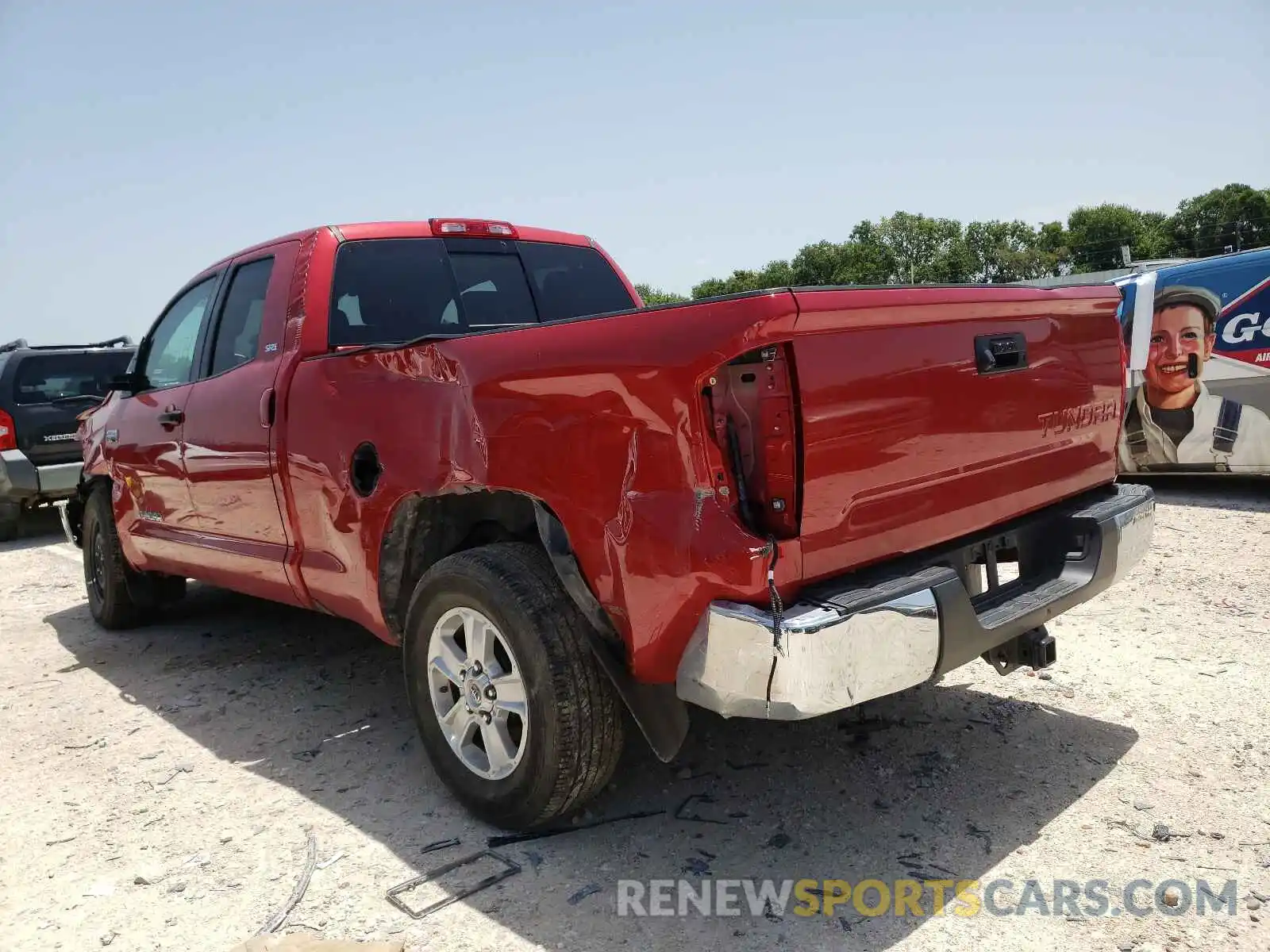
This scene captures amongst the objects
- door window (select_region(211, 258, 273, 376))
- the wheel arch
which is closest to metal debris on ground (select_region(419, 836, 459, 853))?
the wheel arch

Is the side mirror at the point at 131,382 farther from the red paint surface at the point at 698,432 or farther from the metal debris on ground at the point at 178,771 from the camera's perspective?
the metal debris on ground at the point at 178,771

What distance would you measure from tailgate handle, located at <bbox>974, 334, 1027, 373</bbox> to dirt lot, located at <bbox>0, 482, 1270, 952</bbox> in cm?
138

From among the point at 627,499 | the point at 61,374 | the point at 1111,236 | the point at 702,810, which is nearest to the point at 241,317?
the point at 627,499

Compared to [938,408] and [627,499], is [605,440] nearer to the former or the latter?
[627,499]

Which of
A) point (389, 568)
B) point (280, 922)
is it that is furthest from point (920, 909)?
point (389, 568)

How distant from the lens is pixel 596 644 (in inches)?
102

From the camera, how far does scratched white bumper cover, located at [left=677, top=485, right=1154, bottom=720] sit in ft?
7.09

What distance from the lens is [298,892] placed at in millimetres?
2682

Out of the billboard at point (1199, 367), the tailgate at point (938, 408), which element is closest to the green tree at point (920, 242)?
the billboard at point (1199, 367)

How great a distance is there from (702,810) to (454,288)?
2.44 metres

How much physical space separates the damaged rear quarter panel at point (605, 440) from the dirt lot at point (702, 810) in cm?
79

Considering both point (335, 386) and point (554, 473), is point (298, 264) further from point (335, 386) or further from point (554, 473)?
point (554, 473)

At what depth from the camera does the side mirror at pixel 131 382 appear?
16.9 ft

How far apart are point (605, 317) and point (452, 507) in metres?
1.05
